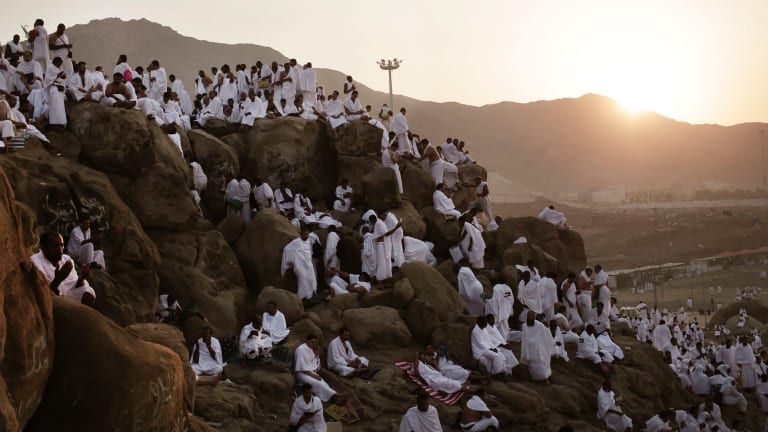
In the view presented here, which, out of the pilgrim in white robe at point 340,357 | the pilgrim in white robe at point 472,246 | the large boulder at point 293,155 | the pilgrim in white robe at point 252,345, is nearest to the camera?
the pilgrim in white robe at point 252,345

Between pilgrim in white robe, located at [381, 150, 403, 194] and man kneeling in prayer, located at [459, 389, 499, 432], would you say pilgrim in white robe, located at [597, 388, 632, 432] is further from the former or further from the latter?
pilgrim in white robe, located at [381, 150, 403, 194]

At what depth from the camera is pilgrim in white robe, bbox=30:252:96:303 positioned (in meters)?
8.96

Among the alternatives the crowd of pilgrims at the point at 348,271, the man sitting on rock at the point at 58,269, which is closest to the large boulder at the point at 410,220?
the crowd of pilgrims at the point at 348,271

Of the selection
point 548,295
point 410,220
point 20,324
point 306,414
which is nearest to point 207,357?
point 306,414

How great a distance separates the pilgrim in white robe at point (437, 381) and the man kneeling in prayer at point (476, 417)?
0.98m

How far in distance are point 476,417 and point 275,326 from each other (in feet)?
13.5

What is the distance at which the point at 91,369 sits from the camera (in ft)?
20.9

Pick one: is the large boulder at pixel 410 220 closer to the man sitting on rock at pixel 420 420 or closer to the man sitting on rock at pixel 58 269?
the man sitting on rock at pixel 420 420

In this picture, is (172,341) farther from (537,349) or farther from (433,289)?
(433,289)

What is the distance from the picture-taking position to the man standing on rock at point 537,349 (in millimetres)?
16609

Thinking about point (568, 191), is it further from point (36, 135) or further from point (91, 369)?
point (91, 369)

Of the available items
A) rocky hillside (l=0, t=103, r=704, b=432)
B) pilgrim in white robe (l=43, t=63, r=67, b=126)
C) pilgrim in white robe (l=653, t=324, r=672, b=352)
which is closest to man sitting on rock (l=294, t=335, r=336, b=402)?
rocky hillside (l=0, t=103, r=704, b=432)

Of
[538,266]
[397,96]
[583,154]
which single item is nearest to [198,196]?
[538,266]

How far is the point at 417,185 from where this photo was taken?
2358cm
